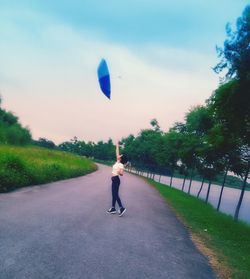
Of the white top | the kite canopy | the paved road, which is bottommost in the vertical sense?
the paved road

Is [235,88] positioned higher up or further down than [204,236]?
higher up

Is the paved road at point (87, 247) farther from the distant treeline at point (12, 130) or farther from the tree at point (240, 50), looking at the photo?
the distant treeline at point (12, 130)

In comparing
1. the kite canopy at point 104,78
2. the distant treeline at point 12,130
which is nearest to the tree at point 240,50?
the kite canopy at point 104,78

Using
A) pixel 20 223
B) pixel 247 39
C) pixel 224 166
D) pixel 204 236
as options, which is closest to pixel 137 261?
pixel 20 223

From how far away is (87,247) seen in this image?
253 inches

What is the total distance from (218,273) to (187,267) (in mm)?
633

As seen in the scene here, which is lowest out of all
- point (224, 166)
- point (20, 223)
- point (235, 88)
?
point (20, 223)

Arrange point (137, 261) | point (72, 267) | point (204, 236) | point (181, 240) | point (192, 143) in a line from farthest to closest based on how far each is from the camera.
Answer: point (192, 143)
point (204, 236)
point (181, 240)
point (137, 261)
point (72, 267)

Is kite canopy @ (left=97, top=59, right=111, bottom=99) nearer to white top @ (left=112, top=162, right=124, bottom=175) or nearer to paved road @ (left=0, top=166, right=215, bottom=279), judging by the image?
white top @ (left=112, top=162, right=124, bottom=175)

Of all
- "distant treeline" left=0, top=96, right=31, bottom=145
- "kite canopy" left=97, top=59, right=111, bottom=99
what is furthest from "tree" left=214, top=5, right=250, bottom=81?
"distant treeline" left=0, top=96, right=31, bottom=145

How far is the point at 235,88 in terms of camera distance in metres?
10.9

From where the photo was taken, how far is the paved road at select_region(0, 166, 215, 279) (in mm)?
5086

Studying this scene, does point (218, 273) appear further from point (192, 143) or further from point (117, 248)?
point (192, 143)

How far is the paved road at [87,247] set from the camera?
200 inches
